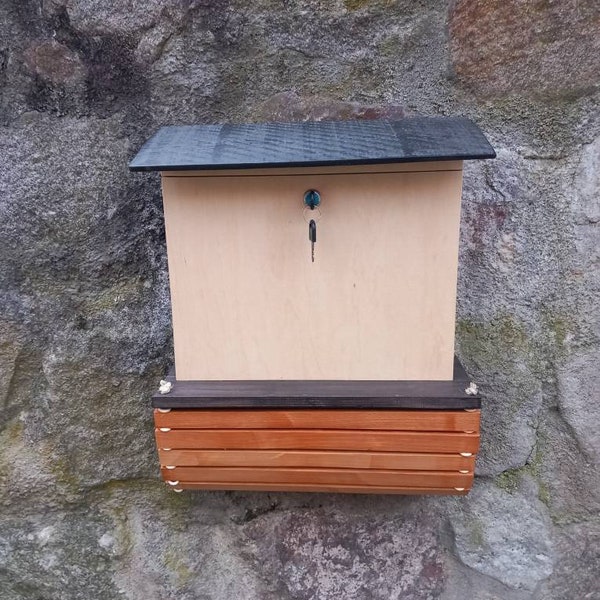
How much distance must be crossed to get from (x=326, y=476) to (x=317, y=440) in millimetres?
43

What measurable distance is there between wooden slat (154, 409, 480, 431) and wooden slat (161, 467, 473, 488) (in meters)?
0.05

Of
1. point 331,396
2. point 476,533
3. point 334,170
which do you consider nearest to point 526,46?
point 334,170

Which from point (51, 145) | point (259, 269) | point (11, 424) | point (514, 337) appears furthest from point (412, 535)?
point (51, 145)

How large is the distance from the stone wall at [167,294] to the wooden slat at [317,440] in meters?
0.12

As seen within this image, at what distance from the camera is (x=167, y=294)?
551mm

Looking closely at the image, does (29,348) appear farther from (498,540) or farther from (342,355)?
(498,540)

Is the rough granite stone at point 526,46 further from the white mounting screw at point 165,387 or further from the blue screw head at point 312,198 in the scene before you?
the white mounting screw at point 165,387

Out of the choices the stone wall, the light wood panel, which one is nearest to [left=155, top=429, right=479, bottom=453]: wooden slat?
the stone wall

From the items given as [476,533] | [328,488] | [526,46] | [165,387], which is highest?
[526,46]

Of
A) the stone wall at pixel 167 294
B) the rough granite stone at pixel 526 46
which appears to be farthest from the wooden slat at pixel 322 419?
the rough granite stone at pixel 526 46

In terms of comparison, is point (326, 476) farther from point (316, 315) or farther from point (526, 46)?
point (526, 46)

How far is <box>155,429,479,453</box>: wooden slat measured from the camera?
446 mm

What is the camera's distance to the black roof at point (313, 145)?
400 mm

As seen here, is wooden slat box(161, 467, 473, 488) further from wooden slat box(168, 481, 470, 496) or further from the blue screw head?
the blue screw head
